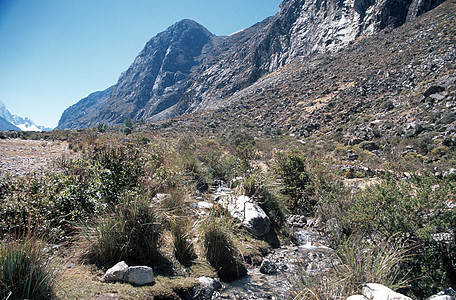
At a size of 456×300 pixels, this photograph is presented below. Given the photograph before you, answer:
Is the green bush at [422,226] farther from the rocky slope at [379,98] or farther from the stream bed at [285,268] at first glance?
the rocky slope at [379,98]

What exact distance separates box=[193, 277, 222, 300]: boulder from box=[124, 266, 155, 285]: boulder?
0.71 metres

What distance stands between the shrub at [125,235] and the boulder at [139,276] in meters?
0.41

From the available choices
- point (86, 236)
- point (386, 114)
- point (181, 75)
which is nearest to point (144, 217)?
point (86, 236)

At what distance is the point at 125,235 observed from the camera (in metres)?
3.36

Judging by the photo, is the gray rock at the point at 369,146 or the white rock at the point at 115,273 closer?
the white rock at the point at 115,273

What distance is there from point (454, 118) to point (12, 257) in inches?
849

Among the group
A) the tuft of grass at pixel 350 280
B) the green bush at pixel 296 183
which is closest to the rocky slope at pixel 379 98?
the green bush at pixel 296 183

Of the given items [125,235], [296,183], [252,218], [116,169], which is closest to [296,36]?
[296,183]

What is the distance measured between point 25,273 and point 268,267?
11.8 feet

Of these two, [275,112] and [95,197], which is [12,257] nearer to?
[95,197]

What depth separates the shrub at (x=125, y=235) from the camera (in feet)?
10.8

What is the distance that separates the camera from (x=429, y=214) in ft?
11.3

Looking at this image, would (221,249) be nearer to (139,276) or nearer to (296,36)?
(139,276)

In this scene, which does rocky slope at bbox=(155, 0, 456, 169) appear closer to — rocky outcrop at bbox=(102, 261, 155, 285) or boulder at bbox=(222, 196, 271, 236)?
boulder at bbox=(222, 196, 271, 236)
